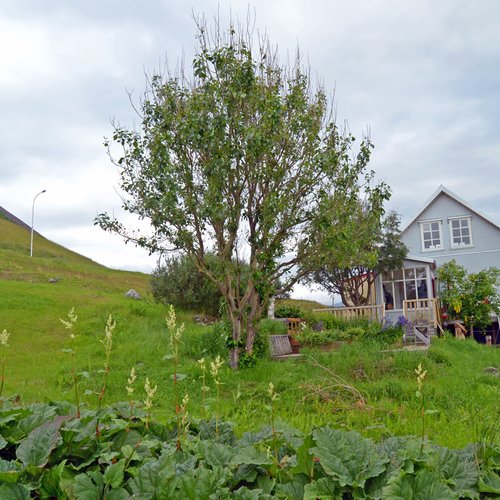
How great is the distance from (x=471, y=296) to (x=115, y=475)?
2296 centimetres

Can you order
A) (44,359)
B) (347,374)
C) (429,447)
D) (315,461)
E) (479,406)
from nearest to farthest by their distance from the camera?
(315,461)
(429,447)
(479,406)
(347,374)
(44,359)

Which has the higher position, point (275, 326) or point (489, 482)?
point (275, 326)

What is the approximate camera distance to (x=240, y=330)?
1168 centimetres

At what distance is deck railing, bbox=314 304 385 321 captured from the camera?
18922mm

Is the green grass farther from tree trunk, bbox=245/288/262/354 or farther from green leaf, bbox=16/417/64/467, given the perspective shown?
green leaf, bbox=16/417/64/467

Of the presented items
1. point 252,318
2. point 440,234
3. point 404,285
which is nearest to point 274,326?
point 252,318

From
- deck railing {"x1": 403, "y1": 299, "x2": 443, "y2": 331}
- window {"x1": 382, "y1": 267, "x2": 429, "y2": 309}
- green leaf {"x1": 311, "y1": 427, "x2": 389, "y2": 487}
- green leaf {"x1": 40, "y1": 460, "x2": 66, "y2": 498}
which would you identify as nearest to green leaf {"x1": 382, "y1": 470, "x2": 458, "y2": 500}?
green leaf {"x1": 311, "y1": 427, "x2": 389, "y2": 487}

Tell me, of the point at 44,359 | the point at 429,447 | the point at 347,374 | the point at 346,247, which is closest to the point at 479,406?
the point at 347,374

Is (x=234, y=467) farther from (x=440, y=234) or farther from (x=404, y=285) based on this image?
(x=440, y=234)

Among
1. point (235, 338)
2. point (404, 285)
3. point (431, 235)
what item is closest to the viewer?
point (235, 338)

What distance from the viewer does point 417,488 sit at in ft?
6.05

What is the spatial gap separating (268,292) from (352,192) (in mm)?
2945

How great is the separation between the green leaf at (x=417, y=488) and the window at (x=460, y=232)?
26.7 m

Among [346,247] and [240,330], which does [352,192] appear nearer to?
[346,247]
